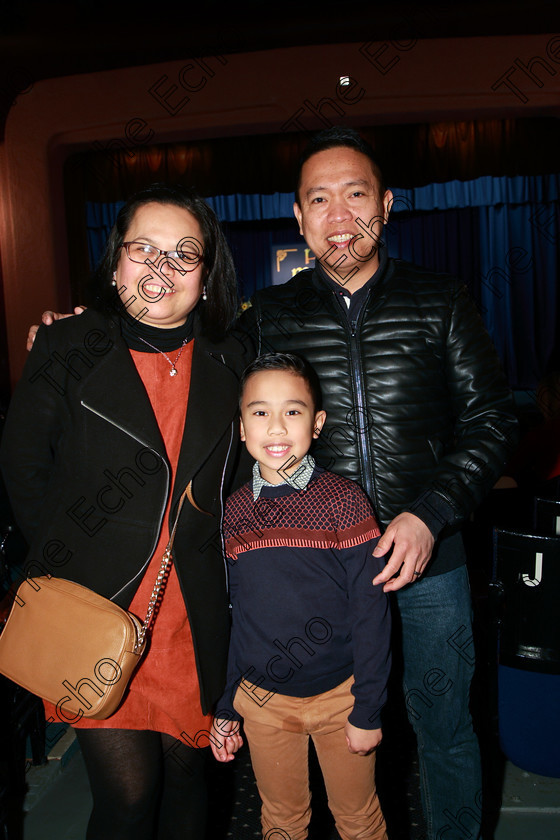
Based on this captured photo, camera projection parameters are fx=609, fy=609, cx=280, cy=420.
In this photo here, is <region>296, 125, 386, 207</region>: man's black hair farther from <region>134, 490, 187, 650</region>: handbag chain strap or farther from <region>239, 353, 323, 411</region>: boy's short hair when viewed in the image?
<region>134, 490, 187, 650</region>: handbag chain strap

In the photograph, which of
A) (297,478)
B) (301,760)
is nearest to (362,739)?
(301,760)

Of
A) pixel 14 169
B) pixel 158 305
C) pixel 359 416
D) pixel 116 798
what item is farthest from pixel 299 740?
pixel 14 169

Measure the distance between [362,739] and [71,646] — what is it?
22.5 inches

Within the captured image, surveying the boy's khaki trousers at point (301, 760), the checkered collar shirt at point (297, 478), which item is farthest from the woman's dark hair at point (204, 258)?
the boy's khaki trousers at point (301, 760)

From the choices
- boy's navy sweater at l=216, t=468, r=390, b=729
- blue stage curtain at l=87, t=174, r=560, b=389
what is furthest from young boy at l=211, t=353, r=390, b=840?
blue stage curtain at l=87, t=174, r=560, b=389

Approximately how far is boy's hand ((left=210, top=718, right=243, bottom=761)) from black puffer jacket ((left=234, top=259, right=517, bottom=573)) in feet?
1.79

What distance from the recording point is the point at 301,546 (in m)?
1.21

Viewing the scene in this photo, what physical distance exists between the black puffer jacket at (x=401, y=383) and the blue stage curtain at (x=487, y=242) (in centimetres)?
818

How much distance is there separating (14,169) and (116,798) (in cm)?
522

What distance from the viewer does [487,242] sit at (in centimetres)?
999

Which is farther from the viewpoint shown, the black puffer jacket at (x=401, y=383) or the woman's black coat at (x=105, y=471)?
the black puffer jacket at (x=401, y=383)

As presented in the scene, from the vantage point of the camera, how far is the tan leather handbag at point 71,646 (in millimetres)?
1038

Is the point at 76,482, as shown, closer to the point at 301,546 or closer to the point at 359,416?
the point at 301,546

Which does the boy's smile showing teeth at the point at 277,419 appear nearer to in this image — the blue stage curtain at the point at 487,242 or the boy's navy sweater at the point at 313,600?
the boy's navy sweater at the point at 313,600
